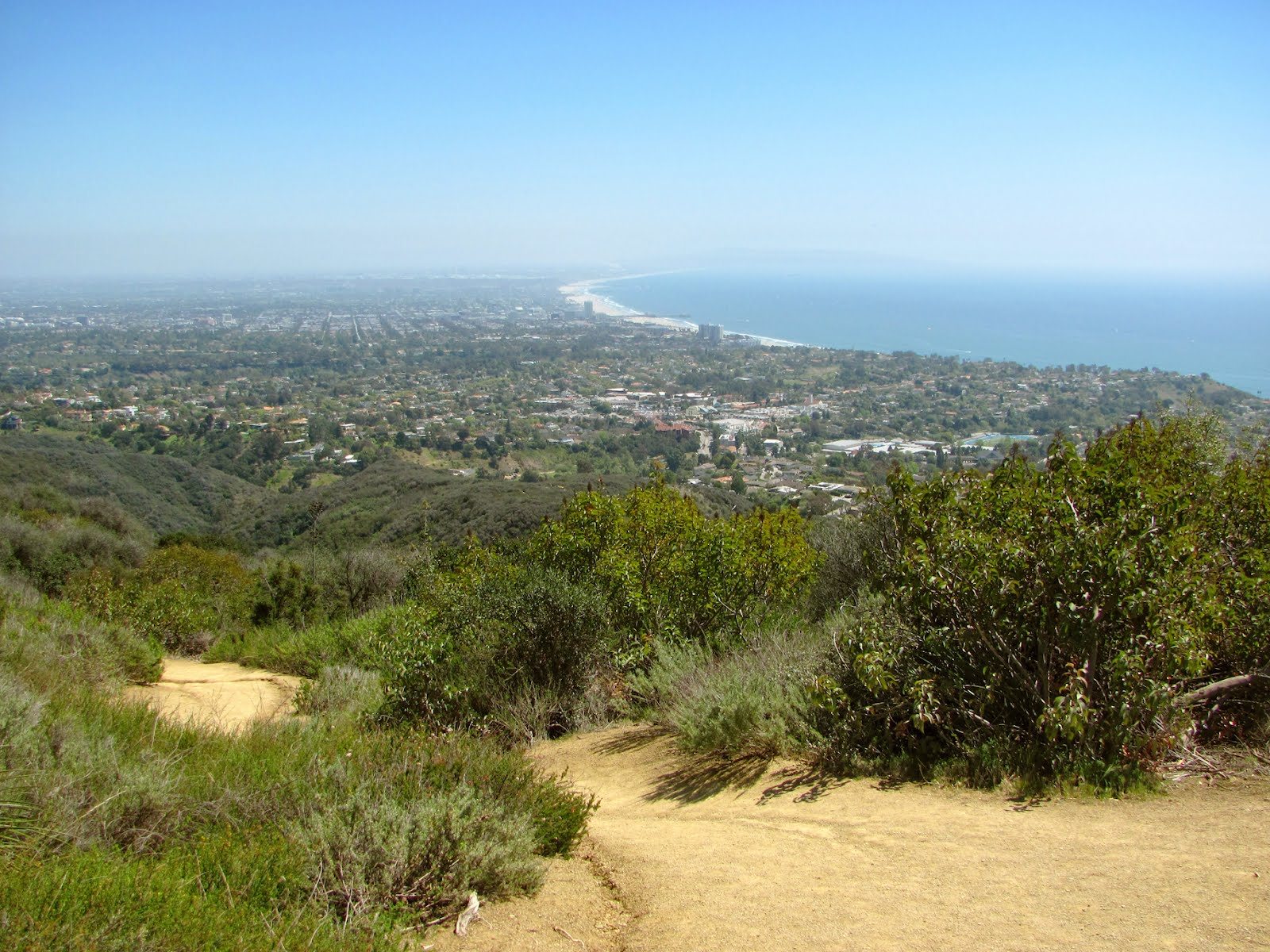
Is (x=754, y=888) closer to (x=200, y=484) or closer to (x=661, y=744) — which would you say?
(x=661, y=744)

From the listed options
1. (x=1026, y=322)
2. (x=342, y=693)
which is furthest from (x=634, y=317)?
(x=342, y=693)

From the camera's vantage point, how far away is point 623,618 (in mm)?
8312

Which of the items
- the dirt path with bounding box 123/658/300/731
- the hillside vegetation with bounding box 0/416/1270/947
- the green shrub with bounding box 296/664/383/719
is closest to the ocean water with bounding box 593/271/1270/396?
the hillside vegetation with bounding box 0/416/1270/947

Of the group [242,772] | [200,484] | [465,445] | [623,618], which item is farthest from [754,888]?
[465,445]

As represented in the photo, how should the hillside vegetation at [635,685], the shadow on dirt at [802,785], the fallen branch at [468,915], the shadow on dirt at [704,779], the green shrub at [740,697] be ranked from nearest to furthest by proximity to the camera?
the fallen branch at [468,915]
the hillside vegetation at [635,685]
the shadow on dirt at [802,785]
the shadow on dirt at [704,779]
the green shrub at [740,697]

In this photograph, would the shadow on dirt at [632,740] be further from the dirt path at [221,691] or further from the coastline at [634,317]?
the coastline at [634,317]

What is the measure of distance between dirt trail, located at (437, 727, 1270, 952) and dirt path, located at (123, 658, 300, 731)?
3.75 metres

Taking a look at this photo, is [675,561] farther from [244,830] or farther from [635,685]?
[244,830]

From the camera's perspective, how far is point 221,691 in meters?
8.79

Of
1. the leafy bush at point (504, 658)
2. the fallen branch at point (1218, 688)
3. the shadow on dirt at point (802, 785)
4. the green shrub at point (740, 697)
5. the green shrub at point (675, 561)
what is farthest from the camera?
the green shrub at point (675, 561)

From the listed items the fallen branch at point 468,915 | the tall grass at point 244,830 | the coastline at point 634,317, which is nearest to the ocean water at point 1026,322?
the coastline at point 634,317

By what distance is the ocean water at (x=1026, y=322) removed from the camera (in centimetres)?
6950

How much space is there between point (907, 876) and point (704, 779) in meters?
2.01

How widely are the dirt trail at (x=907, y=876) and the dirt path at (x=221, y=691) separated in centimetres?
375
